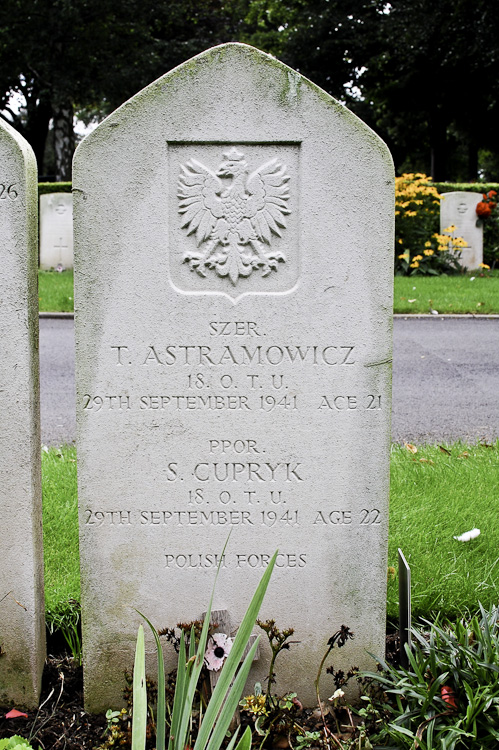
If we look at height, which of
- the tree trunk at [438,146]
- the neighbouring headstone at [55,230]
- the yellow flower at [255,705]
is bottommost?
the yellow flower at [255,705]

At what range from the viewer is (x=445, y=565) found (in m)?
3.17

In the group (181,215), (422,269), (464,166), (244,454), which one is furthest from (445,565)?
(464,166)

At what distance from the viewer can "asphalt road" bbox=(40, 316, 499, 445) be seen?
5.52m

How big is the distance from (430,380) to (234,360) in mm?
4924

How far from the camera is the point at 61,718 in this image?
2.51 meters

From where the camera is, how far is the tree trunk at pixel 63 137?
20531 mm

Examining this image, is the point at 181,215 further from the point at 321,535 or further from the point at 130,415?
the point at 321,535

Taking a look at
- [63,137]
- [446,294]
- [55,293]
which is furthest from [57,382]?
[63,137]

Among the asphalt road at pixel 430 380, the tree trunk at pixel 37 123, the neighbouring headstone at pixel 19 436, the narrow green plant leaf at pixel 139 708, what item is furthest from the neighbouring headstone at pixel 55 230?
the tree trunk at pixel 37 123

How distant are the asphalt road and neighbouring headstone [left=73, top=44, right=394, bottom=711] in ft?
9.24

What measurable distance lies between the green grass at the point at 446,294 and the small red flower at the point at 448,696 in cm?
802

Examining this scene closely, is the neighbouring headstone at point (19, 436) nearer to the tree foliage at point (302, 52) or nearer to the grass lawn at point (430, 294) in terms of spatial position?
the grass lawn at point (430, 294)

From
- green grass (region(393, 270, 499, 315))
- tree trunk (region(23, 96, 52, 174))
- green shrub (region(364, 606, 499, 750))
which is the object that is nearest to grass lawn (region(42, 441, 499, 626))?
green shrub (region(364, 606, 499, 750))

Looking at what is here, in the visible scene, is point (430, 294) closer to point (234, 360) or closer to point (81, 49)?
point (234, 360)
